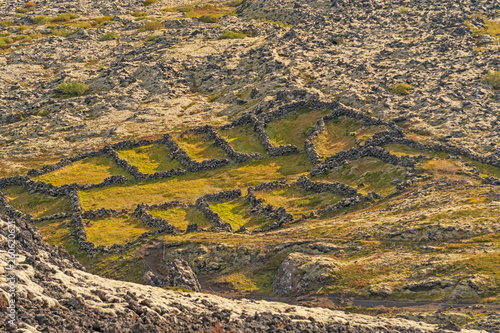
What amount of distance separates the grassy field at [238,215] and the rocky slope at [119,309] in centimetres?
1891

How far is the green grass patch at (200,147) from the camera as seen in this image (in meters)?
69.3

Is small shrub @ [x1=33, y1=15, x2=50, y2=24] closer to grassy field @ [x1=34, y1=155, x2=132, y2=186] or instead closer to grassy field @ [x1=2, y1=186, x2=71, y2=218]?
grassy field @ [x1=34, y1=155, x2=132, y2=186]

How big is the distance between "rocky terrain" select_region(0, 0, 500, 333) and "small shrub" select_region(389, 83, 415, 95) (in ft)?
1.05

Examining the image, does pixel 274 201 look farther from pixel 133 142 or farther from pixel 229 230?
pixel 133 142

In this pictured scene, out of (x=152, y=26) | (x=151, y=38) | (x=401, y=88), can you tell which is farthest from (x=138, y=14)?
(x=401, y=88)

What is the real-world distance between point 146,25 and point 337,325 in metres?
113

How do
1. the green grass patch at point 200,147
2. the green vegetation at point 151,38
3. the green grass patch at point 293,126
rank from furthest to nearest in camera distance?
the green vegetation at point 151,38 → the green grass patch at point 293,126 → the green grass patch at point 200,147

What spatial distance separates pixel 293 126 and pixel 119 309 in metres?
53.2

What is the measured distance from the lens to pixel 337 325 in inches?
1097

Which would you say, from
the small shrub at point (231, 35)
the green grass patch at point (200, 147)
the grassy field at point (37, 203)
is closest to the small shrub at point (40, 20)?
the small shrub at point (231, 35)

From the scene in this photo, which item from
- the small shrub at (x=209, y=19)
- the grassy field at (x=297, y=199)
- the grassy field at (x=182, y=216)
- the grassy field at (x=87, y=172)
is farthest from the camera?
the small shrub at (x=209, y=19)

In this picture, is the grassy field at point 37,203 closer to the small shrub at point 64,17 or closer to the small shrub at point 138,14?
the small shrub at point 138,14

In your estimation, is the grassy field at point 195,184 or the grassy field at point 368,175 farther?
the grassy field at point 195,184

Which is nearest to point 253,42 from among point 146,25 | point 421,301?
point 146,25
